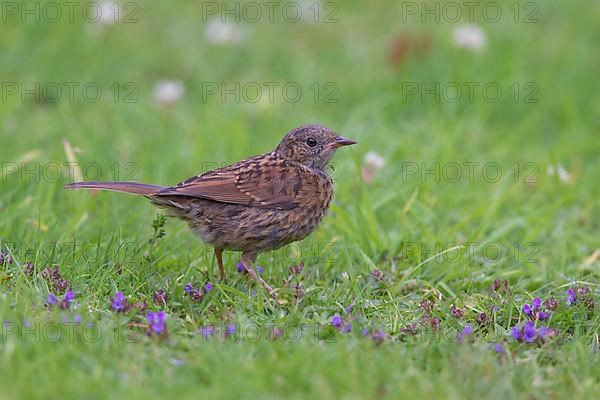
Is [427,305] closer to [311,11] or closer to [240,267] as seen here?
[240,267]

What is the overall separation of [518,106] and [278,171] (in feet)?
12.7

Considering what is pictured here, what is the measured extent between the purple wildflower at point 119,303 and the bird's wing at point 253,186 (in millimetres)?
870

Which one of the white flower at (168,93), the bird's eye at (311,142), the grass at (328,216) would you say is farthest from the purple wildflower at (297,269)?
the white flower at (168,93)

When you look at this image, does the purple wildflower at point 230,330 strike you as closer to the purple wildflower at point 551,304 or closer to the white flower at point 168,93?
the purple wildflower at point 551,304

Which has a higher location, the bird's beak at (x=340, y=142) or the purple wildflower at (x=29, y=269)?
the bird's beak at (x=340, y=142)

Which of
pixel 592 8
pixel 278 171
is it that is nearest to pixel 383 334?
pixel 278 171

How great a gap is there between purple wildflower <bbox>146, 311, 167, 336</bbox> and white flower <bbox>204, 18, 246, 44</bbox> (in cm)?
564

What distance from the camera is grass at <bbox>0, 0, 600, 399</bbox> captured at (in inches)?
171

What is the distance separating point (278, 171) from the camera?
20.0ft

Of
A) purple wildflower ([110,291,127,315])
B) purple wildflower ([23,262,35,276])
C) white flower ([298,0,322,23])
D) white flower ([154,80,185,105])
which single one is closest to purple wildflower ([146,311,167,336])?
purple wildflower ([110,291,127,315])

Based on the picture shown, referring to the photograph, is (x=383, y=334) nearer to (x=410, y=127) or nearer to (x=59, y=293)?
(x=59, y=293)

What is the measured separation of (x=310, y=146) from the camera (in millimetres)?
6344

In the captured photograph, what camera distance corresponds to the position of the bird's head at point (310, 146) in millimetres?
6340

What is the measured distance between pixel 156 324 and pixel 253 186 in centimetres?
148
